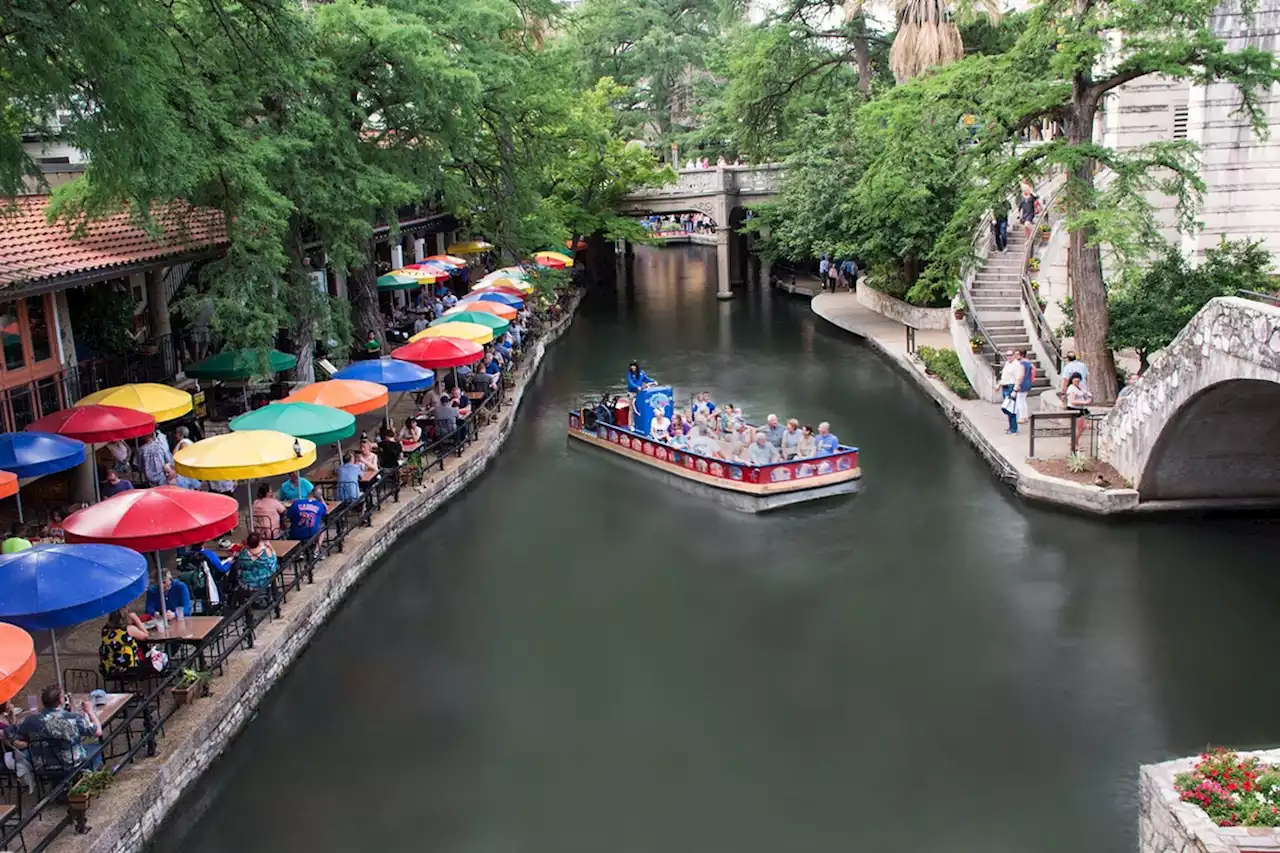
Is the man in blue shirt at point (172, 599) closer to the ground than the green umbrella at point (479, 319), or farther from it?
closer to the ground

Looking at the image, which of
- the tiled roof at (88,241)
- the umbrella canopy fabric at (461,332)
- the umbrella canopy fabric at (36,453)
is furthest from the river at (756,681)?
the tiled roof at (88,241)

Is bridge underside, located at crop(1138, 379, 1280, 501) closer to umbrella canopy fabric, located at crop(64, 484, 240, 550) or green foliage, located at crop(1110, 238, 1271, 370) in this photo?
green foliage, located at crop(1110, 238, 1271, 370)

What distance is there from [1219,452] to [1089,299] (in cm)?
548

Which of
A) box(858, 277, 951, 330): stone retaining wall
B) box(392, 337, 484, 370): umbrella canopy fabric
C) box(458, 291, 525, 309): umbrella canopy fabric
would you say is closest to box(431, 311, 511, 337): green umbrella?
box(458, 291, 525, 309): umbrella canopy fabric

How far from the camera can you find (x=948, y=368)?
3222 cm

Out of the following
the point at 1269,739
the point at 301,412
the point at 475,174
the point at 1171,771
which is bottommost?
the point at 1269,739

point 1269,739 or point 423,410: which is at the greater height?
point 423,410

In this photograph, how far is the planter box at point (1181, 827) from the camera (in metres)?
9.23

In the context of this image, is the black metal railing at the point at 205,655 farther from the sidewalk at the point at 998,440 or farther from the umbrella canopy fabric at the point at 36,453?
the sidewalk at the point at 998,440

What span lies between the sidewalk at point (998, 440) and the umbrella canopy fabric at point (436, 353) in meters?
11.3

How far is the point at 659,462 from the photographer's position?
25.5 meters

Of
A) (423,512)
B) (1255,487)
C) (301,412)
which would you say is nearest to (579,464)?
(423,512)

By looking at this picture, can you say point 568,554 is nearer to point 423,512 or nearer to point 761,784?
point 423,512

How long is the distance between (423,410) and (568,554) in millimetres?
7881
